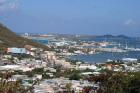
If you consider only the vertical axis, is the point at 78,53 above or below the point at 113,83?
below

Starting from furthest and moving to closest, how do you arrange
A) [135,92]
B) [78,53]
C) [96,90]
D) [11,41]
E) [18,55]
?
[78,53] < [11,41] < [18,55] < [135,92] < [96,90]

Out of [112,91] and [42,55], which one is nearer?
[112,91]

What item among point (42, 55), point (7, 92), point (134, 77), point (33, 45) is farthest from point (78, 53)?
point (7, 92)

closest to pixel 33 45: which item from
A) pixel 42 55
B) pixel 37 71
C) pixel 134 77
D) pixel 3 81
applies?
pixel 42 55

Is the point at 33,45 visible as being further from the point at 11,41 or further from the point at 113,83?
the point at 113,83

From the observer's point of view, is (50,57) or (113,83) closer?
(113,83)

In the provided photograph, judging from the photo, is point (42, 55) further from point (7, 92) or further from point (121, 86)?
point (7, 92)

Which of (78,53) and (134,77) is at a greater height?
(134,77)

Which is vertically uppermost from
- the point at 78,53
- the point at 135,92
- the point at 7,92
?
the point at 7,92

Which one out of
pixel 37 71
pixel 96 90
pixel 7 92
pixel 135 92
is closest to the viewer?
pixel 7 92
